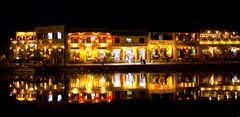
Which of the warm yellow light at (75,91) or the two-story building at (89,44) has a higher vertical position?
the two-story building at (89,44)

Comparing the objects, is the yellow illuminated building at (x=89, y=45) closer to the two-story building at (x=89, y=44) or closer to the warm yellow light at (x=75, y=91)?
the two-story building at (x=89, y=44)

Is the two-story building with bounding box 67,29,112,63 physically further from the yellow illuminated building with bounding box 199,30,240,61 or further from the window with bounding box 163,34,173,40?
the yellow illuminated building with bounding box 199,30,240,61

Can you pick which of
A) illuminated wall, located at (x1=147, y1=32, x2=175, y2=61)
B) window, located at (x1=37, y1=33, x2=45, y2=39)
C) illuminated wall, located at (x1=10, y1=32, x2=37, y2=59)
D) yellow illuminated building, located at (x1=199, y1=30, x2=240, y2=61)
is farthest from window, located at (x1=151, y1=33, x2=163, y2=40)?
illuminated wall, located at (x1=10, y1=32, x2=37, y2=59)

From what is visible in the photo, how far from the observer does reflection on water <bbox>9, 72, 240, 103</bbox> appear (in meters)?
23.6

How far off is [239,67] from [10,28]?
2876 centimetres

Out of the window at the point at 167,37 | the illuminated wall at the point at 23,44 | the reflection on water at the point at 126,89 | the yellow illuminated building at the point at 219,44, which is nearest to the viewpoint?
the reflection on water at the point at 126,89

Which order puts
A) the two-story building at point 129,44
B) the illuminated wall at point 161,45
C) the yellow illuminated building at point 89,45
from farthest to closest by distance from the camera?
the illuminated wall at point 161,45 → the two-story building at point 129,44 → the yellow illuminated building at point 89,45

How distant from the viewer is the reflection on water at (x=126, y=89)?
23.6m

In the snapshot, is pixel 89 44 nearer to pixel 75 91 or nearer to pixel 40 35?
pixel 40 35

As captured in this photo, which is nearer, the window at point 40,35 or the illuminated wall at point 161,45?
the window at point 40,35

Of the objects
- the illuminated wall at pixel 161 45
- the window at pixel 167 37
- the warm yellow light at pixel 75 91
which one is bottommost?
the warm yellow light at pixel 75 91

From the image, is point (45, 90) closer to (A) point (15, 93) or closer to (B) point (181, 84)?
(A) point (15, 93)

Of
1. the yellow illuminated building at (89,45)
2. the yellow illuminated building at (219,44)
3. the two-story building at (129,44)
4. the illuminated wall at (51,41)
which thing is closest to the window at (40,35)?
the illuminated wall at (51,41)

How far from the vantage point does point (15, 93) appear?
995 inches
